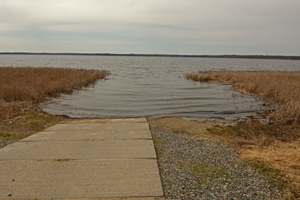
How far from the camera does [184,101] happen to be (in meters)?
14.2

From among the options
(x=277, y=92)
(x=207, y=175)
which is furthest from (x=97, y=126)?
(x=277, y=92)

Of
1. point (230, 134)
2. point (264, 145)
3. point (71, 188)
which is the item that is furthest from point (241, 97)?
point (71, 188)

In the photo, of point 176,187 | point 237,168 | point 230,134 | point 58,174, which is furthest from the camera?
point 230,134

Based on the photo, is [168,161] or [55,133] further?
[55,133]

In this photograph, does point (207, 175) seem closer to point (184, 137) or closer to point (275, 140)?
point (184, 137)

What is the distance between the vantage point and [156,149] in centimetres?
534

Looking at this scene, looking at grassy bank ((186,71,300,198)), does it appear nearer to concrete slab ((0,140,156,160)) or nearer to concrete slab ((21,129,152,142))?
concrete slab ((0,140,156,160))

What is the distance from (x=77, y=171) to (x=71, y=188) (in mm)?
550

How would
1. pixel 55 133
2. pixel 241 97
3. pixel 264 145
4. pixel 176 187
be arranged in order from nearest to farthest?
pixel 176 187 → pixel 264 145 → pixel 55 133 → pixel 241 97

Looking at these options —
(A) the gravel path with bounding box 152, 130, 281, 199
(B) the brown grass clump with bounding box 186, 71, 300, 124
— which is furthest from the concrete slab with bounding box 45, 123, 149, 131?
(B) the brown grass clump with bounding box 186, 71, 300, 124

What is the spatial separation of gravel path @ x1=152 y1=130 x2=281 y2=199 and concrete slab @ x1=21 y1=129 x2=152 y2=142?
96 centimetres

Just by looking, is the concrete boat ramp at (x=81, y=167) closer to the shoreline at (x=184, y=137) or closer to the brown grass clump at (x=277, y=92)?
the shoreline at (x=184, y=137)

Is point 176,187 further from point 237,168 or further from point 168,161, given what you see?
point 237,168

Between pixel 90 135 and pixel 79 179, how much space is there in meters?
2.62
